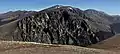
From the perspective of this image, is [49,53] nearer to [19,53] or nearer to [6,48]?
[19,53]

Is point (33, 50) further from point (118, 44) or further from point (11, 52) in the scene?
point (118, 44)

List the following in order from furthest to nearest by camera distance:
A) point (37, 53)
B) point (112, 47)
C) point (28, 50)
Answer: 1. point (112, 47)
2. point (28, 50)
3. point (37, 53)

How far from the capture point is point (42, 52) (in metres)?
35.4

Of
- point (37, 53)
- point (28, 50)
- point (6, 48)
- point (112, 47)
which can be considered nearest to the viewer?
point (37, 53)

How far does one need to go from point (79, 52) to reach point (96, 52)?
8.23ft

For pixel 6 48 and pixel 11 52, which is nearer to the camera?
pixel 11 52

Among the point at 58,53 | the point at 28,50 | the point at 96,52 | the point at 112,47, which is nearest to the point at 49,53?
the point at 58,53

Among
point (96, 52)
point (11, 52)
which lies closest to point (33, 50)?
point (11, 52)

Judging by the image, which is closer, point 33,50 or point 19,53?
point 19,53

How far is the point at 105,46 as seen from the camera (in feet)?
149

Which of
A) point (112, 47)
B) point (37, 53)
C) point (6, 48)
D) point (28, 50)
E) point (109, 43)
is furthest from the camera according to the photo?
point (109, 43)

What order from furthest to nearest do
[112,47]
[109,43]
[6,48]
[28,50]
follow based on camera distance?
[109,43] → [112,47] → [6,48] → [28,50]

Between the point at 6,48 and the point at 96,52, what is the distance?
13414mm

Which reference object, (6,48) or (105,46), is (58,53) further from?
(105,46)
